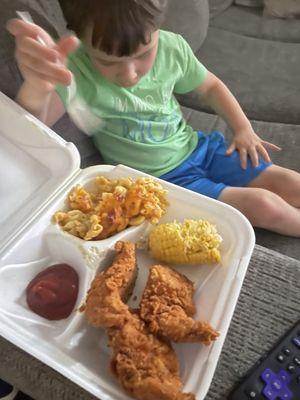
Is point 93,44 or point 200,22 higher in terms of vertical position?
point 93,44

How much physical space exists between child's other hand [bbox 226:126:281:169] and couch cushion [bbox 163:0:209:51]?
1.09ft

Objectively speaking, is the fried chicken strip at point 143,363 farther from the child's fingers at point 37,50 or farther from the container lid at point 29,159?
the child's fingers at point 37,50

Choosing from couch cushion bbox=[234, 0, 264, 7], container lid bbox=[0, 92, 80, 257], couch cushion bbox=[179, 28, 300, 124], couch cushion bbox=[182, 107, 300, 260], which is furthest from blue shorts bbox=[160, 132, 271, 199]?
couch cushion bbox=[234, 0, 264, 7]

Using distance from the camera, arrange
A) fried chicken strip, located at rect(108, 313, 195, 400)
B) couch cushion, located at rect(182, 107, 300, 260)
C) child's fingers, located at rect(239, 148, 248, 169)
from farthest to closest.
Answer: couch cushion, located at rect(182, 107, 300, 260) → child's fingers, located at rect(239, 148, 248, 169) → fried chicken strip, located at rect(108, 313, 195, 400)

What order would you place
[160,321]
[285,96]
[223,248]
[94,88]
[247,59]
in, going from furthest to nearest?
[247,59] → [285,96] → [94,88] → [223,248] → [160,321]

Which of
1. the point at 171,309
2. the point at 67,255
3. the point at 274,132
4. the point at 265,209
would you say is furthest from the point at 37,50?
the point at 274,132

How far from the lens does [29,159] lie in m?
0.75

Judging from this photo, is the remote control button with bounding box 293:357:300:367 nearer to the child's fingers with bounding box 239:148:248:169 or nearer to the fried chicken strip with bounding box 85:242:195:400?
the fried chicken strip with bounding box 85:242:195:400

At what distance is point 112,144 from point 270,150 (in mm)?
397

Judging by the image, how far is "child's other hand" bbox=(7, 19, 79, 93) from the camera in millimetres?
662

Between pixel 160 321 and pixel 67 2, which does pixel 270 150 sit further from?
pixel 160 321

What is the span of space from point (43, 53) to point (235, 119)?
1.82 ft

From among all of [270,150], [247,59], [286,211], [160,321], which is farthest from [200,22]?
[160,321]

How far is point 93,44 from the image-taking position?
79 centimetres
